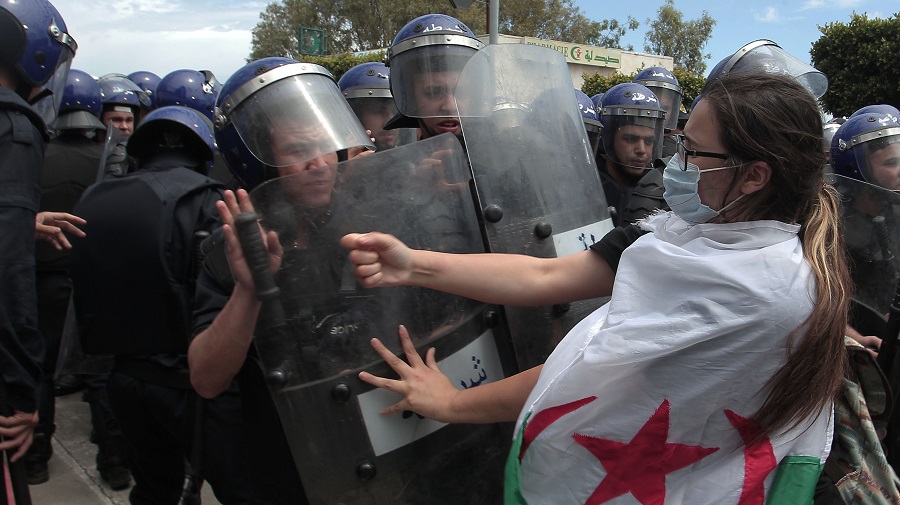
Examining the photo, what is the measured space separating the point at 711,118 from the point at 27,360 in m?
1.97

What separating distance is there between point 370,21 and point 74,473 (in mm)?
46648

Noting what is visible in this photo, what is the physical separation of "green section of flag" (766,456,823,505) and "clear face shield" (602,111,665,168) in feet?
9.30

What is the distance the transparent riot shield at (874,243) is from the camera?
6.35ft

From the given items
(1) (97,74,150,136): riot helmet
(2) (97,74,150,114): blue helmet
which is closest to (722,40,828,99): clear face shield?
(1) (97,74,150,136): riot helmet

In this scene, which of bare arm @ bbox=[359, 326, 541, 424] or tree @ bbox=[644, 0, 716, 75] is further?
tree @ bbox=[644, 0, 716, 75]

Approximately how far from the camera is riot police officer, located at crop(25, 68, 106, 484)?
12.7ft

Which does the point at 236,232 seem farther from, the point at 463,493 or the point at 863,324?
the point at 863,324

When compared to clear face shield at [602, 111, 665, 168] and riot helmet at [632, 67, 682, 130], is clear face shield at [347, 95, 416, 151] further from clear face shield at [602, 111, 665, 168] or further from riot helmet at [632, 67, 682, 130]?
riot helmet at [632, 67, 682, 130]

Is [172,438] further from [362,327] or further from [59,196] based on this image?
[59,196]

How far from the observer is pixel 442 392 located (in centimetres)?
151

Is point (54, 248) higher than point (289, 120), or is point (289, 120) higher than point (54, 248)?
point (289, 120)

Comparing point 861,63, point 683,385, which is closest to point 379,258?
point 683,385

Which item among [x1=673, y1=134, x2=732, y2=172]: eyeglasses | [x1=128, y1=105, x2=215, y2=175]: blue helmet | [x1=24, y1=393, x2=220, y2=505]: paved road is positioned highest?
[x1=128, y1=105, x2=215, y2=175]: blue helmet

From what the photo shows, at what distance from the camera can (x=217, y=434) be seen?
209 centimetres
